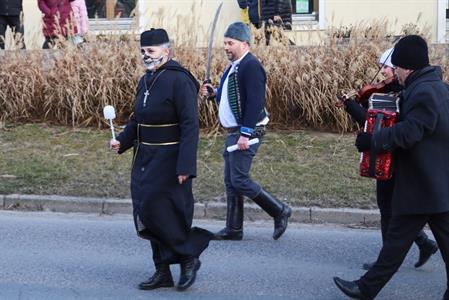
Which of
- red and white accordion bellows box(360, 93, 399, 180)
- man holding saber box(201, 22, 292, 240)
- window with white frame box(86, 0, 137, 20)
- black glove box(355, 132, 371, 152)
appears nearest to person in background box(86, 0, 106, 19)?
window with white frame box(86, 0, 137, 20)

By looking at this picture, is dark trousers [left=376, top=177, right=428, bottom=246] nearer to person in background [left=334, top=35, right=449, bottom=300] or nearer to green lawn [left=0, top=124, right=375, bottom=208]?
person in background [left=334, top=35, right=449, bottom=300]

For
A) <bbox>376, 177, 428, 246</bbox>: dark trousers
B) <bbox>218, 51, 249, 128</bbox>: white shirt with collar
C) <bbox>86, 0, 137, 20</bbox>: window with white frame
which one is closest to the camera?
<bbox>376, 177, 428, 246</bbox>: dark trousers

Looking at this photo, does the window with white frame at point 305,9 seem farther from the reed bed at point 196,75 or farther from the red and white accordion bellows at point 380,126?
the red and white accordion bellows at point 380,126

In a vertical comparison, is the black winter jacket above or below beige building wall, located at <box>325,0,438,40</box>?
below

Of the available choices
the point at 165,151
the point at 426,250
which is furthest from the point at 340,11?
the point at 165,151

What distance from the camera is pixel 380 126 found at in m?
5.36

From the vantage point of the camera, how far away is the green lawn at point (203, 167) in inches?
342

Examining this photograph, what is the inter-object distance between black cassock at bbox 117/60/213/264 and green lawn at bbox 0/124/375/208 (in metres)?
2.72

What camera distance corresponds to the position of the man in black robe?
5660mm

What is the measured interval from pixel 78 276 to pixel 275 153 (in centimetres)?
435

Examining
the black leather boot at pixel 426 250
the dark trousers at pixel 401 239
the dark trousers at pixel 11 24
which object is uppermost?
the dark trousers at pixel 11 24

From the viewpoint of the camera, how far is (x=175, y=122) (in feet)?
18.8

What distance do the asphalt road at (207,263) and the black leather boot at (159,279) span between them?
5cm

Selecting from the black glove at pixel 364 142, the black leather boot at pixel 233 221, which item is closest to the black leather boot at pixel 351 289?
the black glove at pixel 364 142
